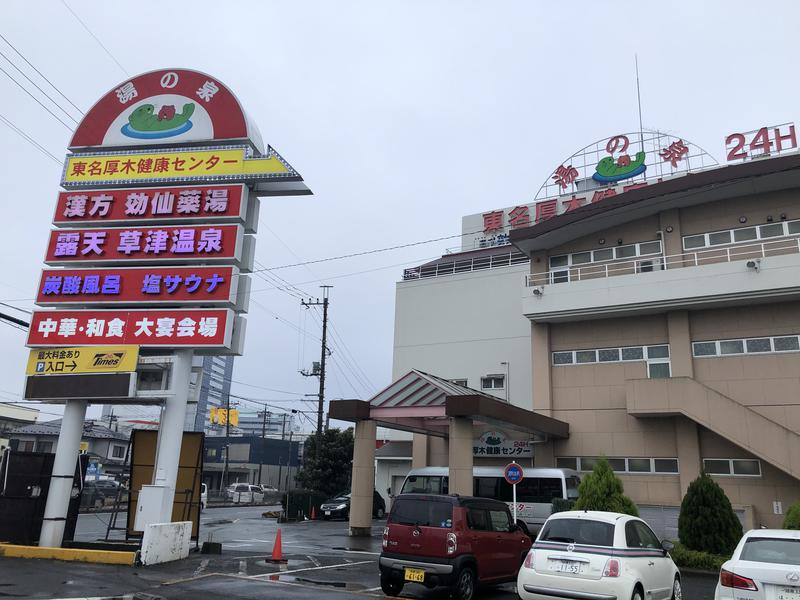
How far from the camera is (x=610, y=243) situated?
2558 cm

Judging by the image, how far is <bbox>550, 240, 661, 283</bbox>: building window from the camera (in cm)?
2464

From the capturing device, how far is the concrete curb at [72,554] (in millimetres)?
13914

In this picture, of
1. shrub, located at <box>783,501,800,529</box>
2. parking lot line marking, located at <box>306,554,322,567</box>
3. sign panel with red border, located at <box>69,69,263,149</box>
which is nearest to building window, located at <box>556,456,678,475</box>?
→ shrub, located at <box>783,501,800,529</box>

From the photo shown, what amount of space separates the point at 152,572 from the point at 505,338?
22034 millimetres

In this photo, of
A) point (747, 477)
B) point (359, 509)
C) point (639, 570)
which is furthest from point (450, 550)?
point (747, 477)

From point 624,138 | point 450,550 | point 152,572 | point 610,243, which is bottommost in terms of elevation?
point 152,572

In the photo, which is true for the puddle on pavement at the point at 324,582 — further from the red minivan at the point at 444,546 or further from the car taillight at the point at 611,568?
the car taillight at the point at 611,568

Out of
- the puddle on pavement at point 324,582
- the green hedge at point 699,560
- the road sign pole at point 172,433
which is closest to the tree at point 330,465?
the road sign pole at point 172,433

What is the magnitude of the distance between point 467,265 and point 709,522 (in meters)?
23.2

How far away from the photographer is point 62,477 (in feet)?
51.4

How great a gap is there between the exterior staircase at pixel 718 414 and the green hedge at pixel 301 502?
17.6m

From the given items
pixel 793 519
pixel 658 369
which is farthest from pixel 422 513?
pixel 658 369

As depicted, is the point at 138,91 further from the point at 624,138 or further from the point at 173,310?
the point at 624,138

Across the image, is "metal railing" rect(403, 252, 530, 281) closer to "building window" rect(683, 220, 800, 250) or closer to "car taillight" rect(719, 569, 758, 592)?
"building window" rect(683, 220, 800, 250)
